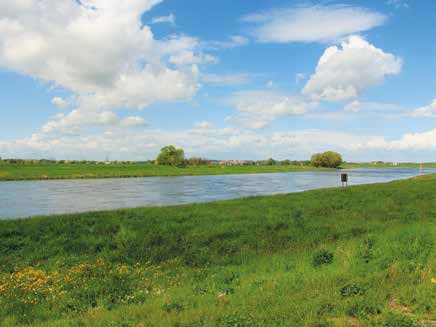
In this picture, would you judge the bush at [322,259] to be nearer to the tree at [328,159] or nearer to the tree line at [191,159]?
the tree line at [191,159]

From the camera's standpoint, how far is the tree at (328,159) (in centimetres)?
16512

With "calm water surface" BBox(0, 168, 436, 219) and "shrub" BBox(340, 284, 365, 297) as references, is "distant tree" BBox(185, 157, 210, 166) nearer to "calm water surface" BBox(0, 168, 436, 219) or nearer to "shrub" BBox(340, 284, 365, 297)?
"calm water surface" BBox(0, 168, 436, 219)

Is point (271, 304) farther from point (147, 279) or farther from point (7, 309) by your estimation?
point (7, 309)

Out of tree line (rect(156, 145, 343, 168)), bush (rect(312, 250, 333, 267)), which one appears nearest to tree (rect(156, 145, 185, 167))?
tree line (rect(156, 145, 343, 168))

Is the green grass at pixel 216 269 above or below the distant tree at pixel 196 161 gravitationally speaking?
below

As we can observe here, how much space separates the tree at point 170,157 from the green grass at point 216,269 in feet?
350

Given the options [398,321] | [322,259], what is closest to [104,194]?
[322,259]

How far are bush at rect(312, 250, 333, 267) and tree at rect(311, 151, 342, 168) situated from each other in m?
165

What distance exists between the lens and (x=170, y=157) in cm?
12400

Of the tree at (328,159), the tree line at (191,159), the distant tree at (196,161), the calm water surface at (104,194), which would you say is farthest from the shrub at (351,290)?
the tree at (328,159)

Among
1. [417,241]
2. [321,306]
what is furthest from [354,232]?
[321,306]

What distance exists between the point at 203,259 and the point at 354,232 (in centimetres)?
721

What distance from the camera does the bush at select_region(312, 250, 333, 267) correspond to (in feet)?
30.8

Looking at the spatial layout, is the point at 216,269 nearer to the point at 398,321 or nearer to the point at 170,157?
the point at 398,321
